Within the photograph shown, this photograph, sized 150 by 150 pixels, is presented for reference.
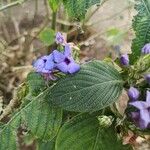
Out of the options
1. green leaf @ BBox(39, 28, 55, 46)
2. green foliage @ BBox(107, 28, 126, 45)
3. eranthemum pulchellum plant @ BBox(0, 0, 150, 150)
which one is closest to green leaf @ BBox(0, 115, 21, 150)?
eranthemum pulchellum plant @ BBox(0, 0, 150, 150)

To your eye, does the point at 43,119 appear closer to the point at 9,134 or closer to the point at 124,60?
the point at 9,134

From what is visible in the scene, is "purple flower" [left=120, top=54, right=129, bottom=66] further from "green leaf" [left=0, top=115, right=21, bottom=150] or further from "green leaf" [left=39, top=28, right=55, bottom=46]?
"green leaf" [left=39, top=28, right=55, bottom=46]

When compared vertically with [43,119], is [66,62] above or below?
above

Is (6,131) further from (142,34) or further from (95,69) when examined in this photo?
(142,34)

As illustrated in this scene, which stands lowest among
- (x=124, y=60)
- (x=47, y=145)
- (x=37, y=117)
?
(x=47, y=145)

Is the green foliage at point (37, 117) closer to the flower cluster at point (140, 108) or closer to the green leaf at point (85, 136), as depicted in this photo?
the green leaf at point (85, 136)

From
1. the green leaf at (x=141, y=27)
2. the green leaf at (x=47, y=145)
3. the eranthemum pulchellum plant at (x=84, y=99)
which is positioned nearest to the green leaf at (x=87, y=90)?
the eranthemum pulchellum plant at (x=84, y=99)

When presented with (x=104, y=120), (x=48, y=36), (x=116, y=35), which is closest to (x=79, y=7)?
(x=104, y=120)

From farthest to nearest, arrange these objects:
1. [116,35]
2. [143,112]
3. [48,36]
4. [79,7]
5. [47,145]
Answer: [116,35]
[48,36]
[47,145]
[79,7]
[143,112]

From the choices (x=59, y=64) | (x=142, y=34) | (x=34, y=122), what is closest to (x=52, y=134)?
(x=34, y=122)
